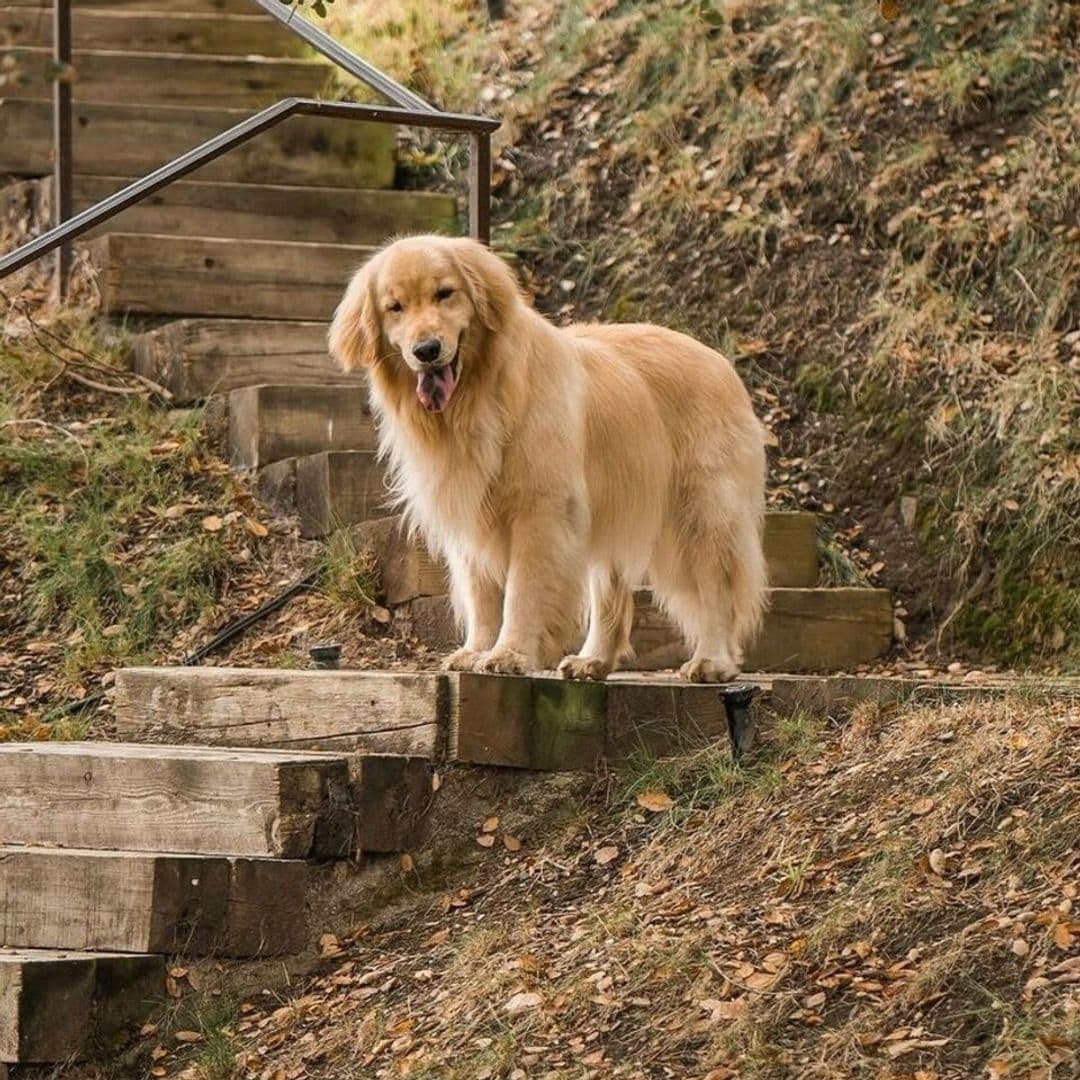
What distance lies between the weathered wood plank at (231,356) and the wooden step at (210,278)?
0.20 meters

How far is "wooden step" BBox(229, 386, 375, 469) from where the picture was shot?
7816 millimetres

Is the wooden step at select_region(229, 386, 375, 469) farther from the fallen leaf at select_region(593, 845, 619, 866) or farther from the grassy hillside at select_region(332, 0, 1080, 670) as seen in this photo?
the fallen leaf at select_region(593, 845, 619, 866)

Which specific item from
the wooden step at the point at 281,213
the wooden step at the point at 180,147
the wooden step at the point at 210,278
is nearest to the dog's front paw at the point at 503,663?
the wooden step at the point at 210,278

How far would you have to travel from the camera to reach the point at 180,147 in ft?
32.4

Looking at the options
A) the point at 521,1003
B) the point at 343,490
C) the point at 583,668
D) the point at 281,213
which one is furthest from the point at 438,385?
the point at 281,213

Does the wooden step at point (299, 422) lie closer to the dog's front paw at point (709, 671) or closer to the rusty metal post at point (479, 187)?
the rusty metal post at point (479, 187)

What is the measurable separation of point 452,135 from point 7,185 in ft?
7.26

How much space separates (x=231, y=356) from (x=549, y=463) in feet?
9.46

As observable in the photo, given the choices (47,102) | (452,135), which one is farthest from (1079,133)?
(47,102)

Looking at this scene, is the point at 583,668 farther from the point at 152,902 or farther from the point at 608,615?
the point at 152,902

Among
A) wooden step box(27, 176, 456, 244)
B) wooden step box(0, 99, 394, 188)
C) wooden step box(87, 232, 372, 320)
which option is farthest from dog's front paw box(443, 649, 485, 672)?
wooden step box(0, 99, 394, 188)

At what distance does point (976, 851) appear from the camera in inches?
180

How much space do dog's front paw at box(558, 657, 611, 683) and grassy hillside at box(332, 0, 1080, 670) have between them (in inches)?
75.4

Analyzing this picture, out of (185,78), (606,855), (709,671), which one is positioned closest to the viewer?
(606,855)
